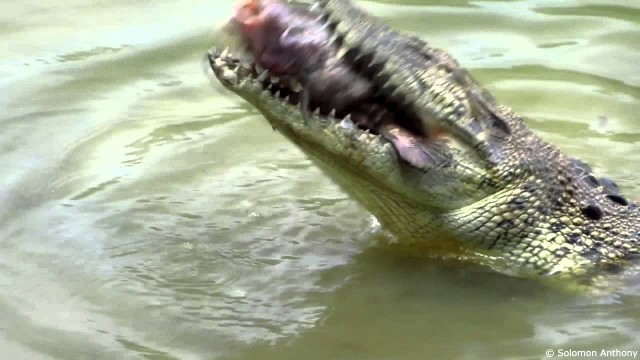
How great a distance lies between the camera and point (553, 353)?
3.40 metres

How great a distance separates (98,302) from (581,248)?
A: 190cm

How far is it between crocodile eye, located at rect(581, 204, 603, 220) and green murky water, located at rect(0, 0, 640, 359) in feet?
1.14

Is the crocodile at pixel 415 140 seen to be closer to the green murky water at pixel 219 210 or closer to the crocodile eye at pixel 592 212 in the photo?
the crocodile eye at pixel 592 212

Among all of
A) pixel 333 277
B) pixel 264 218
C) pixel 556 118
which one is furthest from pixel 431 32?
pixel 333 277

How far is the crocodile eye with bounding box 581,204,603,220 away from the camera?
3.96 meters

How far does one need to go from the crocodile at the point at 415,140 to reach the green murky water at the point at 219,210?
21cm

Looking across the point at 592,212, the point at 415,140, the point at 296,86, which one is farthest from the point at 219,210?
the point at 592,212

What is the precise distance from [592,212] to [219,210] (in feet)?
5.40

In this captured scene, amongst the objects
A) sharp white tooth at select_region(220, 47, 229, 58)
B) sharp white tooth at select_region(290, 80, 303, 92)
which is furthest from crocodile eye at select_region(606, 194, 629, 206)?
sharp white tooth at select_region(220, 47, 229, 58)

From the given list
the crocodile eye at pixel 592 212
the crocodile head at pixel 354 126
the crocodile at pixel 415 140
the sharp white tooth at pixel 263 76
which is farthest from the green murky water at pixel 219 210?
the sharp white tooth at pixel 263 76

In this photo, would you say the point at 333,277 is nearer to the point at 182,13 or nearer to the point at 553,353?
Answer: the point at 553,353

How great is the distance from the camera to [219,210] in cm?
447

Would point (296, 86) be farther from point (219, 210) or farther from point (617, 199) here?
point (617, 199)

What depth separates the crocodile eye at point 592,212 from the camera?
3.96 metres
